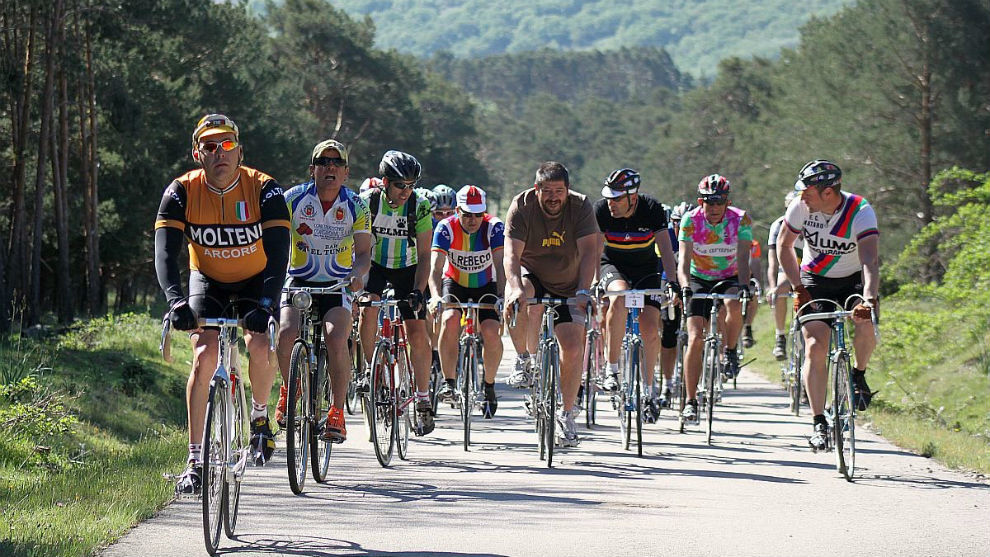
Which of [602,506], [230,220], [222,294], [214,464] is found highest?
[230,220]

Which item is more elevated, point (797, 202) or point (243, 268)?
point (797, 202)

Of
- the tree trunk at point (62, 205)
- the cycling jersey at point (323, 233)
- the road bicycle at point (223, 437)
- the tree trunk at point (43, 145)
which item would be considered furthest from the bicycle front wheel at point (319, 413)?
the tree trunk at point (62, 205)

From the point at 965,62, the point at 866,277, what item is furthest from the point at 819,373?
the point at 965,62

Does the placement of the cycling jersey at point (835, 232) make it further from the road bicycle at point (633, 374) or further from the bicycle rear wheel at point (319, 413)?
the bicycle rear wheel at point (319, 413)

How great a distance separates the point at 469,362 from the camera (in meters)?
11.9

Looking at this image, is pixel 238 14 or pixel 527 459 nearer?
pixel 527 459

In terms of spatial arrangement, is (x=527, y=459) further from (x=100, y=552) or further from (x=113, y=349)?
(x=113, y=349)

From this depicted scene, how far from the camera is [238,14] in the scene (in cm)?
5209

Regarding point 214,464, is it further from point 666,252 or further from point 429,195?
point 429,195

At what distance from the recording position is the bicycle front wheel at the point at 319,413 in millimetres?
9078

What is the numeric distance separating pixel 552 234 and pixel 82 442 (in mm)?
4041

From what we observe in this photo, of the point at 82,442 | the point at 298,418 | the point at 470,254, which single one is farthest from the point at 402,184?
the point at 82,442

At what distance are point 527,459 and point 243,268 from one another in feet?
12.8

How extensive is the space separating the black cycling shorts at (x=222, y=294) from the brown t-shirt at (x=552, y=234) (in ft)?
10.9
